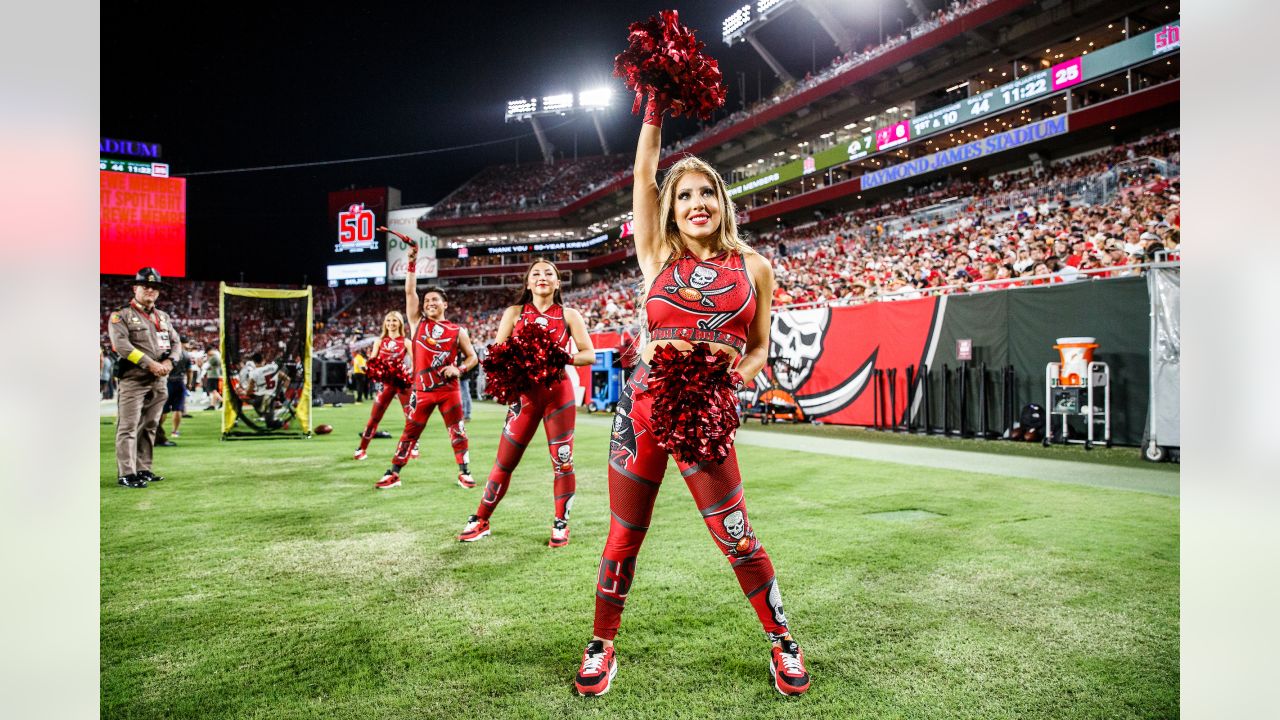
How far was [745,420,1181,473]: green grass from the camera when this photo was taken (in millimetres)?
8359

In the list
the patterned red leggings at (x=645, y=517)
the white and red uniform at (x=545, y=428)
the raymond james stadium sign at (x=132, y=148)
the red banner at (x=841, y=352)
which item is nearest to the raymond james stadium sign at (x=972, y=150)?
the red banner at (x=841, y=352)

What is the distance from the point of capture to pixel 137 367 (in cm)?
699

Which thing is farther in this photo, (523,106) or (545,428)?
(523,106)

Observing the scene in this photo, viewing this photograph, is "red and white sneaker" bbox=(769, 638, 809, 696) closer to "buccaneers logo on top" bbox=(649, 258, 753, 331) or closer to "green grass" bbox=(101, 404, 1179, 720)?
"green grass" bbox=(101, 404, 1179, 720)

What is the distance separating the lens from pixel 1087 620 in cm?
322

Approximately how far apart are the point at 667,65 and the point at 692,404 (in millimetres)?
1331

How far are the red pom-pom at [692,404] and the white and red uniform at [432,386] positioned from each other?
4971 mm

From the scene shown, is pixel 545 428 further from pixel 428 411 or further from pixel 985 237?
pixel 985 237

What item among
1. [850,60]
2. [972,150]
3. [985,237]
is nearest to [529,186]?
[850,60]

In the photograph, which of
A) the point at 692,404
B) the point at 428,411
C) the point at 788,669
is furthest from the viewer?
the point at 428,411

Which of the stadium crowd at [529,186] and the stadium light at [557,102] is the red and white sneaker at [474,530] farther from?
the stadium light at [557,102]

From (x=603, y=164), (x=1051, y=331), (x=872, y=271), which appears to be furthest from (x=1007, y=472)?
(x=603, y=164)
